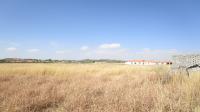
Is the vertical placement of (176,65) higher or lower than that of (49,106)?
higher

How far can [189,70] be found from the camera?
11.8 metres

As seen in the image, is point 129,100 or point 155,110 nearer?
point 155,110

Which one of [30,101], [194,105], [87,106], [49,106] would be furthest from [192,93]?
[30,101]

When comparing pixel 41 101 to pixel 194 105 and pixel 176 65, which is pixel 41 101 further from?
pixel 176 65

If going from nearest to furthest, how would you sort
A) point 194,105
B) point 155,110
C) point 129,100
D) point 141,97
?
point 155,110
point 194,105
point 129,100
point 141,97

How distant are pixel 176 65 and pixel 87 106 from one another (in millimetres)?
8867

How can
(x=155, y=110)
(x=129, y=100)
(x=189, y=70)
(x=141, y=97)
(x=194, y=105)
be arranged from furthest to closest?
(x=189, y=70), (x=141, y=97), (x=129, y=100), (x=194, y=105), (x=155, y=110)

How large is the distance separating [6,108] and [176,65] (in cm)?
1021

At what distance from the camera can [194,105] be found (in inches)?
180

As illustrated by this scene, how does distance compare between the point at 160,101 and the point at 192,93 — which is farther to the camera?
the point at 192,93

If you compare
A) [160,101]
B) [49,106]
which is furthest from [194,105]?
[49,106]

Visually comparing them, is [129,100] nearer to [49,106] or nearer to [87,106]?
[87,106]

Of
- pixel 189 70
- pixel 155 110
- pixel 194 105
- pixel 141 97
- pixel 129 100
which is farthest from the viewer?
pixel 189 70

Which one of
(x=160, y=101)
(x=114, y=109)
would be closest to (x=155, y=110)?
(x=160, y=101)
